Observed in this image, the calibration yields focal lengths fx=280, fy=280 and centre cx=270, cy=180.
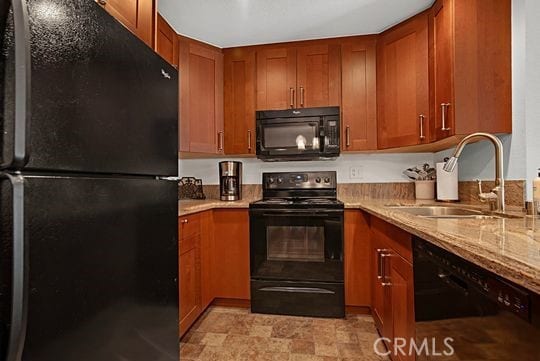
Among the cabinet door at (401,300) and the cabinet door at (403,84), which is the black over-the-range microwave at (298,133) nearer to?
the cabinet door at (403,84)

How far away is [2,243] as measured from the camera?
508 millimetres

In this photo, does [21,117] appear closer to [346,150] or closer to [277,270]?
[277,270]

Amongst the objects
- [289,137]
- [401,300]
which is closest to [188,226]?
[289,137]

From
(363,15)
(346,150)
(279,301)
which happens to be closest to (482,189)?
(346,150)

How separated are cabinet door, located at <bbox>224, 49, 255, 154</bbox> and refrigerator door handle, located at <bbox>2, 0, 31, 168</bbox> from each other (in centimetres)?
204

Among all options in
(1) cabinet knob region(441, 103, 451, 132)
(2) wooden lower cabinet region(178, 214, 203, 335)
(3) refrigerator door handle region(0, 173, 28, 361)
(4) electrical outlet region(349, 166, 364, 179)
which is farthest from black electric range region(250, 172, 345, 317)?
(3) refrigerator door handle region(0, 173, 28, 361)

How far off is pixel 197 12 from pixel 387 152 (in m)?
1.96

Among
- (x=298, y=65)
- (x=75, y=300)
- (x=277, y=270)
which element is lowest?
(x=277, y=270)

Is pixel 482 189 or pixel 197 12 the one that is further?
A: pixel 197 12

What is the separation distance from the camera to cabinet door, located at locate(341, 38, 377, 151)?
237 cm

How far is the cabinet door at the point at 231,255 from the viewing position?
7.50 feet

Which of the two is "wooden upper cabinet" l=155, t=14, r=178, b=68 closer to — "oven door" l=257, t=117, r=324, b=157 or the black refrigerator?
"oven door" l=257, t=117, r=324, b=157

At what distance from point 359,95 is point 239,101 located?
Answer: 1.06 metres

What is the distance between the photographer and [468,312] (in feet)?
2.60
